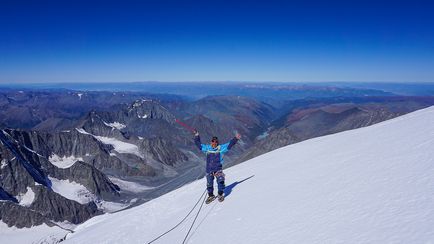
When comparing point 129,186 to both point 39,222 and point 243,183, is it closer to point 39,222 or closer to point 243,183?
point 39,222

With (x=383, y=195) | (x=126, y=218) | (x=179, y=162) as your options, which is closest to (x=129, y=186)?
(x=179, y=162)

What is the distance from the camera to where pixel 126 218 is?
49.2ft

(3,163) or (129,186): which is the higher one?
(3,163)

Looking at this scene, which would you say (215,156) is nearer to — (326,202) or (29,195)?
(326,202)

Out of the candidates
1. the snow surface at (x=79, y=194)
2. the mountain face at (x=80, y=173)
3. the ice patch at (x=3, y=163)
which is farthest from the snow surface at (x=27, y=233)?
the snow surface at (x=79, y=194)

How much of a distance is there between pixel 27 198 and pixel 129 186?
45.4 metres

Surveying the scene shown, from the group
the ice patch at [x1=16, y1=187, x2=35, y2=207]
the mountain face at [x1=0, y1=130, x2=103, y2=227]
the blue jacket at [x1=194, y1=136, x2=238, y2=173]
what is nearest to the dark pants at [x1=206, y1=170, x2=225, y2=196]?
the blue jacket at [x1=194, y1=136, x2=238, y2=173]

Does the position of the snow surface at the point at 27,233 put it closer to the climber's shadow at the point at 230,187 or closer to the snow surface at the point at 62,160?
the snow surface at the point at 62,160

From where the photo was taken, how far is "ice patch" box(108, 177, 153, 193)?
146m

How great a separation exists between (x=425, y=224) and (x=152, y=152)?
18769 centimetres

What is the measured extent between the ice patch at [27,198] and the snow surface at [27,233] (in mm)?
17939

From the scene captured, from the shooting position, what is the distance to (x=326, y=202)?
895cm

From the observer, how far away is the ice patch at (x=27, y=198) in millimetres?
108344

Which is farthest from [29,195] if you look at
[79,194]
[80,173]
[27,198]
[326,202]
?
[326,202]
